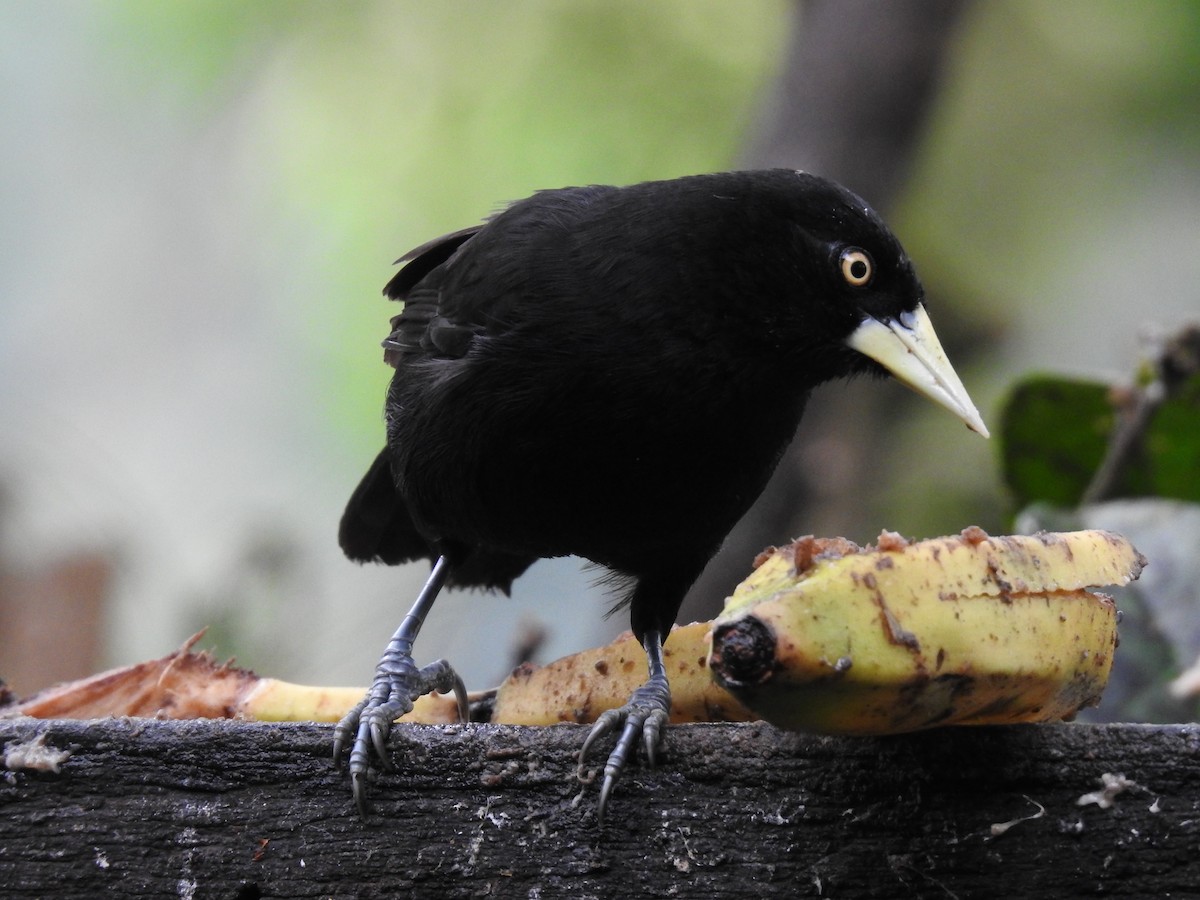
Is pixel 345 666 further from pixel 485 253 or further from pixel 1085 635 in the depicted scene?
pixel 1085 635

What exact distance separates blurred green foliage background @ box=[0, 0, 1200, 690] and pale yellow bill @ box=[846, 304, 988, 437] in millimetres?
3587

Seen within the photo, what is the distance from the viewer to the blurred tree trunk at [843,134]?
17.4 ft

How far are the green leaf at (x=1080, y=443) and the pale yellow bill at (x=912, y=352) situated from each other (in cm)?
161

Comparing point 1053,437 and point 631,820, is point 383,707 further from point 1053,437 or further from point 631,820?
point 1053,437

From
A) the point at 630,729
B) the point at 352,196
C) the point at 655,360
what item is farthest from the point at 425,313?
the point at 352,196

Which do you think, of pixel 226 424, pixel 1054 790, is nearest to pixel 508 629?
pixel 226 424

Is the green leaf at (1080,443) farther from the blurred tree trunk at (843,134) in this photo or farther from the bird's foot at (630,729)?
the bird's foot at (630,729)

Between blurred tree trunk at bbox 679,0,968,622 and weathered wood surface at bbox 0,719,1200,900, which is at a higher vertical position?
blurred tree trunk at bbox 679,0,968,622

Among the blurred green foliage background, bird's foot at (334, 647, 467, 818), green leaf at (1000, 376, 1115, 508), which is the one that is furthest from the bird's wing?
the blurred green foliage background

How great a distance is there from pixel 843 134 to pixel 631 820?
4.19 m

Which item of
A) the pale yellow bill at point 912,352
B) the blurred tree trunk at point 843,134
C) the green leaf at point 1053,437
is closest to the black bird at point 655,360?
the pale yellow bill at point 912,352

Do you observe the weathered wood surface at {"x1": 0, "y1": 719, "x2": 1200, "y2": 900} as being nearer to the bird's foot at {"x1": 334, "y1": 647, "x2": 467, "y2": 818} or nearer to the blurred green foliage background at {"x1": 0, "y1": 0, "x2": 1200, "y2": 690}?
the bird's foot at {"x1": 334, "y1": 647, "x2": 467, "y2": 818}

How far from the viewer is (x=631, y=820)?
1756 millimetres

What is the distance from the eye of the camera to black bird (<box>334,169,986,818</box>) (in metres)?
2.37
